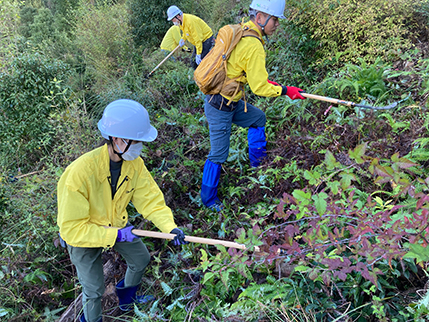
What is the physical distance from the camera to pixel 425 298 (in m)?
1.73

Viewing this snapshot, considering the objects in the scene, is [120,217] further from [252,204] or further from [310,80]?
[310,80]

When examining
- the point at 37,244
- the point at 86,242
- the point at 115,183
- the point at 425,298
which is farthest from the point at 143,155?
the point at 425,298

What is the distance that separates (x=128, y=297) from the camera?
9.50ft

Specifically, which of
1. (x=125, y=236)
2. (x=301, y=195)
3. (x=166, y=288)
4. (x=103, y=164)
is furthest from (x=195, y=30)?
(x=301, y=195)

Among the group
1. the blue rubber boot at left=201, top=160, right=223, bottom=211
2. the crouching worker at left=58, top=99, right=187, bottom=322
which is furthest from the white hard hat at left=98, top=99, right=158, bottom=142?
the blue rubber boot at left=201, top=160, right=223, bottom=211

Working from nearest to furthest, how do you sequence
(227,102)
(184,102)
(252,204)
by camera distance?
(227,102) < (252,204) < (184,102)

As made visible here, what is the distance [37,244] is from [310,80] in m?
4.39

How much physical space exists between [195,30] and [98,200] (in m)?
4.65

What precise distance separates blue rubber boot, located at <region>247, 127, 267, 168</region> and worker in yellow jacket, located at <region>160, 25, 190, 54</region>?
14.2ft

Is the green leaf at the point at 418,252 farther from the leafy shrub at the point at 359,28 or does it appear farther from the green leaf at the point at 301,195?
the leafy shrub at the point at 359,28

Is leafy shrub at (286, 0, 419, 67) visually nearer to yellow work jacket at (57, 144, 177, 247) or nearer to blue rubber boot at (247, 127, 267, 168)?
blue rubber boot at (247, 127, 267, 168)

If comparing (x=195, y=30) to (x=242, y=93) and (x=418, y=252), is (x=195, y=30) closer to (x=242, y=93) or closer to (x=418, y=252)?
(x=242, y=93)

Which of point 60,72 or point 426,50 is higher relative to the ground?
point 426,50

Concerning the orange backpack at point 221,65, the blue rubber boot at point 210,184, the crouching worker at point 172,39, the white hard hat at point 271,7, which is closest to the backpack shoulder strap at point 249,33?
the orange backpack at point 221,65
